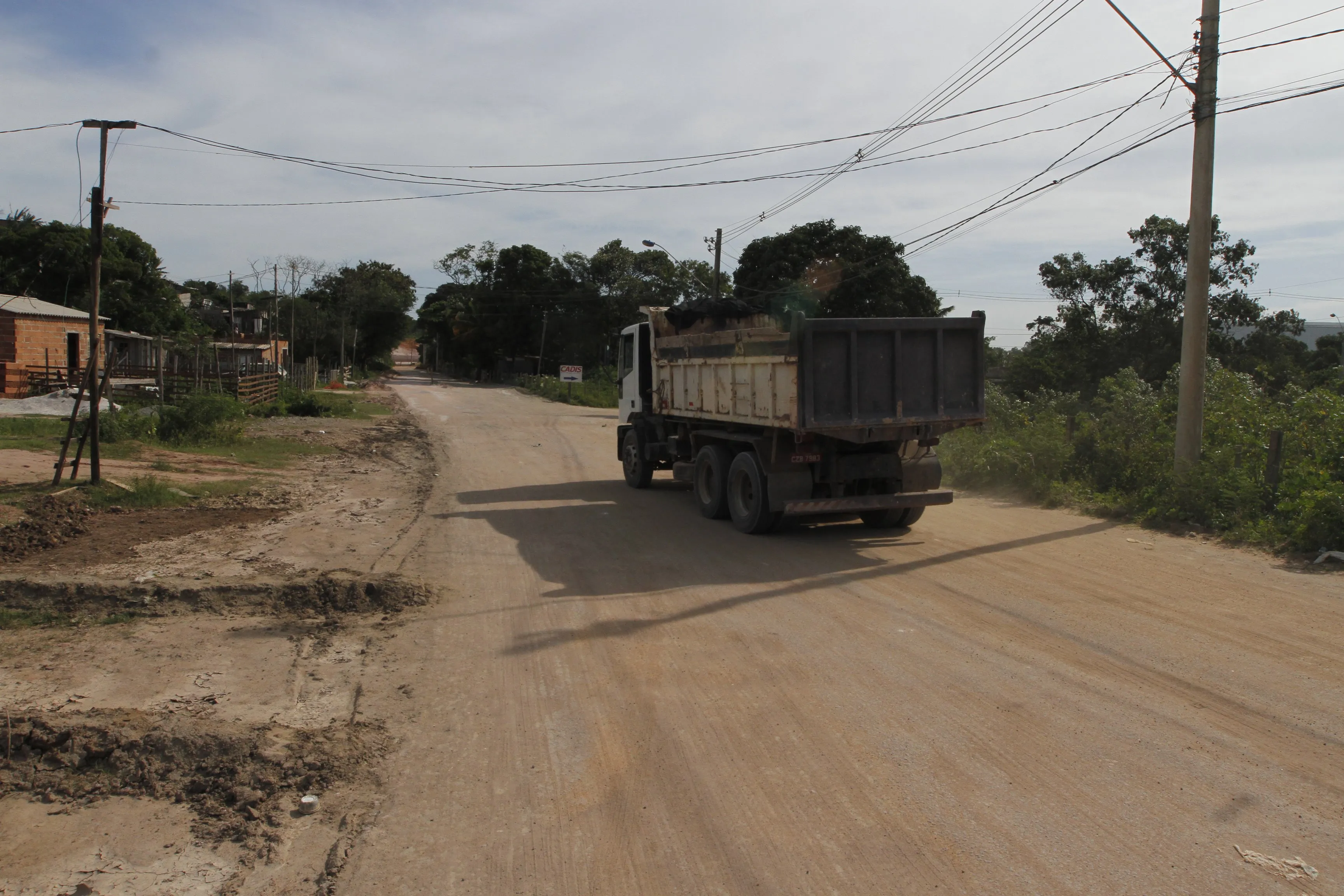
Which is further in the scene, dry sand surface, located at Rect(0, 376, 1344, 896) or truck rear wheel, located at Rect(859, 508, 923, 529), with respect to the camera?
truck rear wheel, located at Rect(859, 508, 923, 529)

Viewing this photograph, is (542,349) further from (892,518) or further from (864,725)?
(864,725)

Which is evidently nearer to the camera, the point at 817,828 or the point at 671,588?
the point at 817,828

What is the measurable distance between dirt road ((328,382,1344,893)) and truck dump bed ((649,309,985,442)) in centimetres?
150

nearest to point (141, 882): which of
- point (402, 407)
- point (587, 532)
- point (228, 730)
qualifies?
point (228, 730)

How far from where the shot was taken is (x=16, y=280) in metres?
47.6

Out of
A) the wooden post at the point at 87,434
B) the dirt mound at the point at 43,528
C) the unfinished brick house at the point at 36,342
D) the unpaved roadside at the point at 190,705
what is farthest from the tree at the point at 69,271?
the unpaved roadside at the point at 190,705

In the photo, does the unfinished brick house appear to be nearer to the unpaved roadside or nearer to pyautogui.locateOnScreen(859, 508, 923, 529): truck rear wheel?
the unpaved roadside

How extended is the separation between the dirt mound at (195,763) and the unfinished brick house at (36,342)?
29.6 m

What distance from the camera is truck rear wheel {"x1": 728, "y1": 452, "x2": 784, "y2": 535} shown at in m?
11.0

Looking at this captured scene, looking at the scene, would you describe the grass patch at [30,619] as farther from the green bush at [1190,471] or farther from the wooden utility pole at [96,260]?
the green bush at [1190,471]

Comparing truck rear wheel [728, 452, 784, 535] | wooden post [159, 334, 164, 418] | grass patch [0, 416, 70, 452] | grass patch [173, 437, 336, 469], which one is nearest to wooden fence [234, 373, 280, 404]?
wooden post [159, 334, 164, 418]

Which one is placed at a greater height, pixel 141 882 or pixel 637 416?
pixel 637 416

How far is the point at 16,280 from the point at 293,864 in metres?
54.7

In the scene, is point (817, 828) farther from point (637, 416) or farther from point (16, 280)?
point (16, 280)
